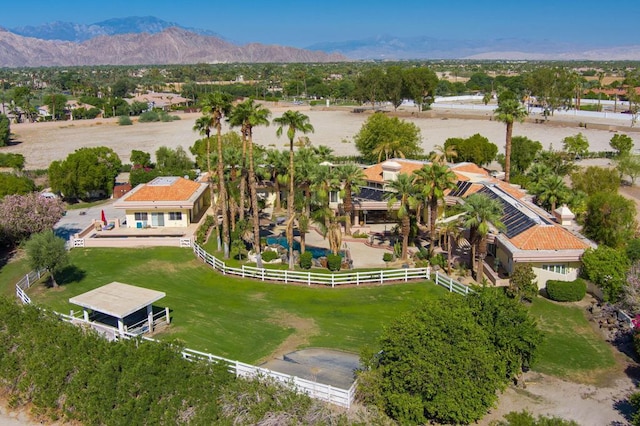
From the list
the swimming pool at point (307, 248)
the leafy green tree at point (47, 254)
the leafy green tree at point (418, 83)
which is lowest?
the swimming pool at point (307, 248)

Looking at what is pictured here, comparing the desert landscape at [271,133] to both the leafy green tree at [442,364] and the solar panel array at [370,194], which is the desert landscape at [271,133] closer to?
the leafy green tree at [442,364]

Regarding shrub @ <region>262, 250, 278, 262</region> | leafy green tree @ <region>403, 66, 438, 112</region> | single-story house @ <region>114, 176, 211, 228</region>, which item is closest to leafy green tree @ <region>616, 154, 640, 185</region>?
shrub @ <region>262, 250, 278, 262</region>

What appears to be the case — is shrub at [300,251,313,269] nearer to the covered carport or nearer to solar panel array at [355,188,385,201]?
the covered carport

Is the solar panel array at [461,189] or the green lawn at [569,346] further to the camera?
the solar panel array at [461,189]

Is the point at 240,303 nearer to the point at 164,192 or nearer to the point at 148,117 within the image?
the point at 164,192

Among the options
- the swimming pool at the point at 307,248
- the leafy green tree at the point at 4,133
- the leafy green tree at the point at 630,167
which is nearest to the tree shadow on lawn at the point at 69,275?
the swimming pool at the point at 307,248

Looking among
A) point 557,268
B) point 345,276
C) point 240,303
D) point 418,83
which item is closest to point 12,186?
point 240,303

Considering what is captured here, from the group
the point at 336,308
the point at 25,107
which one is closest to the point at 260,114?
the point at 336,308
